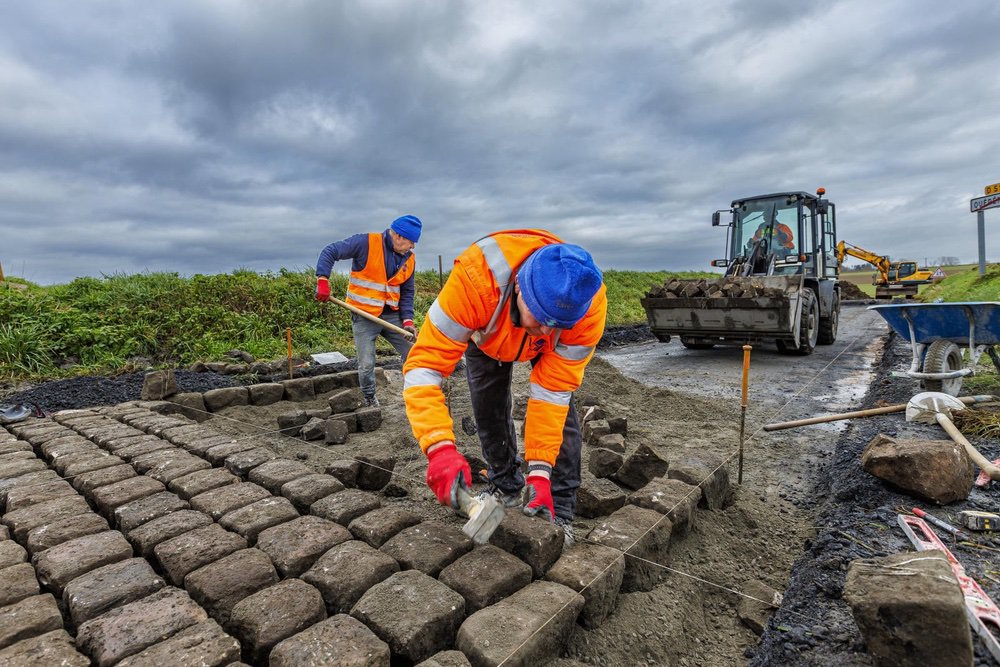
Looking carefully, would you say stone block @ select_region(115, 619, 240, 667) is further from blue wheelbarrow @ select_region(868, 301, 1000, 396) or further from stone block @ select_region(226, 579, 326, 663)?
blue wheelbarrow @ select_region(868, 301, 1000, 396)

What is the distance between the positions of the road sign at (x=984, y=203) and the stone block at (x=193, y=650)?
51.6 feet

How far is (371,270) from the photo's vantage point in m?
5.13

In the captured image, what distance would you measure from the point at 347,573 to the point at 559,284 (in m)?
1.35

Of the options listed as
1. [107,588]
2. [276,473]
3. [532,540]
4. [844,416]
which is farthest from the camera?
[844,416]

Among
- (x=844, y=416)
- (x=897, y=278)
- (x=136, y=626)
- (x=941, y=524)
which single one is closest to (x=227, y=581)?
(x=136, y=626)

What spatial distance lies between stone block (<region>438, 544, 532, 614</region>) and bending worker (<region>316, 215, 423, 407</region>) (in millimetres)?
3405

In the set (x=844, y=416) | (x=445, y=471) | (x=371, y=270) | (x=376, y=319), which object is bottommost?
(x=844, y=416)

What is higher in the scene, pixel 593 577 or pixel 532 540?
pixel 532 540

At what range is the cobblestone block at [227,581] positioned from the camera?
1924 mm

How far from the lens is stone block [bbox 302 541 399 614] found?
1.96 m

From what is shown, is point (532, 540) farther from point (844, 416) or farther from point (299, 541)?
point (844, 416)

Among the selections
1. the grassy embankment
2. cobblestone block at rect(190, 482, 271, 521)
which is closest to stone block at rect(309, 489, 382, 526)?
cobblestone block at rect(190, 482, 271, 521)

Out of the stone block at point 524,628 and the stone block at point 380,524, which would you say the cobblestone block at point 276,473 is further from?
the stone block at point 524,628

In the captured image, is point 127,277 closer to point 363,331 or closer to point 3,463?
point 363,331
